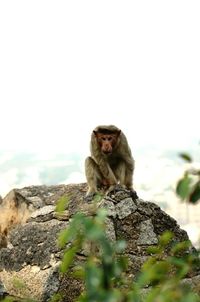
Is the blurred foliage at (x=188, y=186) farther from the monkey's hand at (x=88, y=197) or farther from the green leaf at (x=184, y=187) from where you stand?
the monkey's hand at (x=88, y=197)

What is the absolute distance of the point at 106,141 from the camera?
46.1ft

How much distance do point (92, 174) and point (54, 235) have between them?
5.76 ft

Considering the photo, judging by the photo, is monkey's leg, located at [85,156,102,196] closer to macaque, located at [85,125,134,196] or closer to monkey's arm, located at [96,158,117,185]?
macaque, located at [85,125,134,196]

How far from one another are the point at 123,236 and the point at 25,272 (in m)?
1.81

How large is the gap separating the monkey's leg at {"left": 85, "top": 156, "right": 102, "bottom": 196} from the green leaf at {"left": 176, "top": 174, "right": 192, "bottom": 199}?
33.7 feet

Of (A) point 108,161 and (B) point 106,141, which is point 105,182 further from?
(B) point 106,141

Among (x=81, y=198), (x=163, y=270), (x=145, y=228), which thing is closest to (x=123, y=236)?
(x=145, y=228)

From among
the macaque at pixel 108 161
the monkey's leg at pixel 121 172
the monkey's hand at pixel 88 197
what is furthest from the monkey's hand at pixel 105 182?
the monkey's hand at pixel 88 197

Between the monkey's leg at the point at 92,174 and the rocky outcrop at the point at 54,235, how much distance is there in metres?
0.25

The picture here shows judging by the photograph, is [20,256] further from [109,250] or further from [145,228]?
[109,250]

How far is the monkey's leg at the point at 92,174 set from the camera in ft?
45.2

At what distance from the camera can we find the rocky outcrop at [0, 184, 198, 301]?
12078 millimetres

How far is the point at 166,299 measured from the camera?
121 inches

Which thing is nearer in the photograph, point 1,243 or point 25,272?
point 25,272
